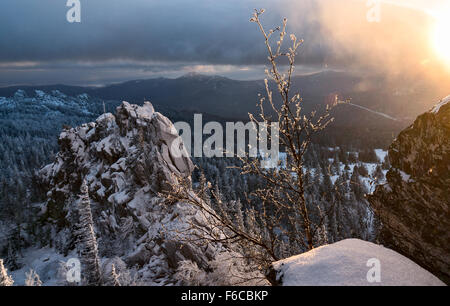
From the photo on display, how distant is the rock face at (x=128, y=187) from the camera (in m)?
24.1

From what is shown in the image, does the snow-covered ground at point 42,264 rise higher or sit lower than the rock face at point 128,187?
lower

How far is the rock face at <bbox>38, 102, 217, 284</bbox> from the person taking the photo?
24.1 meters

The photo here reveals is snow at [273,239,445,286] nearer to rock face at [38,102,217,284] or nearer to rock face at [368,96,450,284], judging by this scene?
rock face at [368,96,450,284]

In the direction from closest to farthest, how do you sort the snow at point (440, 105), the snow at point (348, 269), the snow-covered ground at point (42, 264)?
the snow at point (348, 269)
the snow at point (440, 105)
the snow-covered ground at point (42, 264)

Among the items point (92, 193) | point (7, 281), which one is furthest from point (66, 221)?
point (7, 281)

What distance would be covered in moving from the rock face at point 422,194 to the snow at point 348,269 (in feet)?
1.70

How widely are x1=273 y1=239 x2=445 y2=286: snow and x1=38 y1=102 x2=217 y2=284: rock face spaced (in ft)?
54.2

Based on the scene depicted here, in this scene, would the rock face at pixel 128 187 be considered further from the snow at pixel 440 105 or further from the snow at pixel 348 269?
the snow at pixel 440 105

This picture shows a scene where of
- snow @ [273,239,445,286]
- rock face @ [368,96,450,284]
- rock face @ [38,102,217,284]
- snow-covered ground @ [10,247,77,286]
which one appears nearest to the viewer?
snow @ [273,239,445,286]

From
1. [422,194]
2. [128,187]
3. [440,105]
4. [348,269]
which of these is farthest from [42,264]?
[440,105]

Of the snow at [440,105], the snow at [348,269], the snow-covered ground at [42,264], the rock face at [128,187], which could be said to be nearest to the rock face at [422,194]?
the snow at [440,105]

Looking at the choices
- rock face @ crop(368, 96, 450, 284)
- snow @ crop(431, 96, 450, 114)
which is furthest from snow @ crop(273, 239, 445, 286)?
snow @ crop(431, 96, 450, 114)

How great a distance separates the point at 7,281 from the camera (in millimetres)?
5215

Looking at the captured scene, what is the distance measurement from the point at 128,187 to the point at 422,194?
33.9 metres
